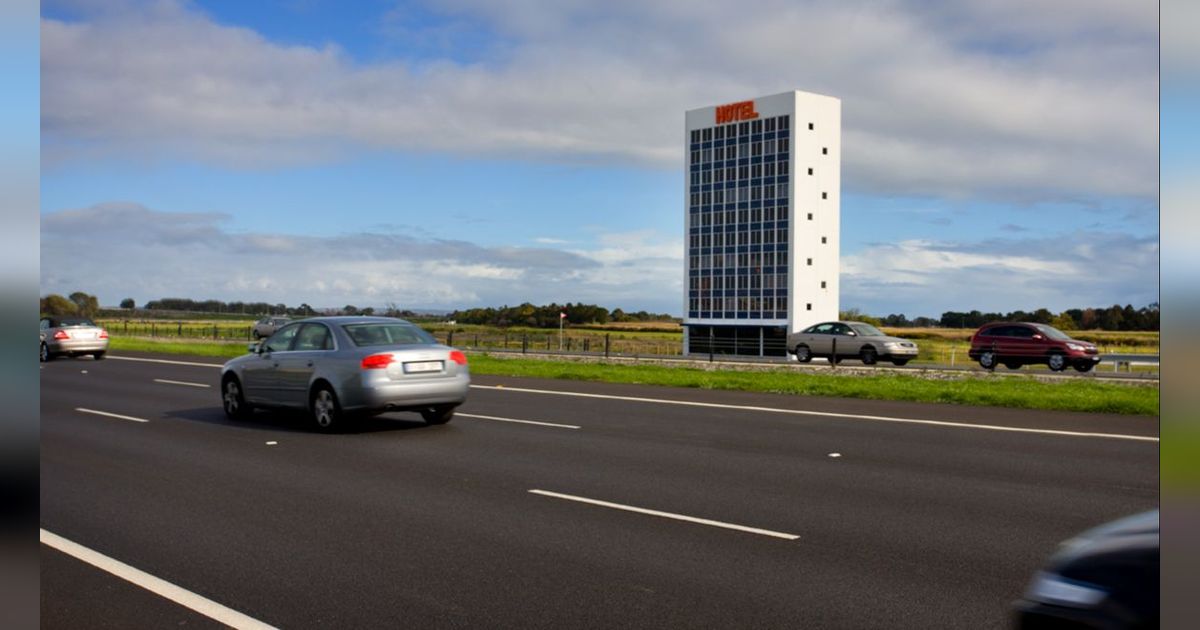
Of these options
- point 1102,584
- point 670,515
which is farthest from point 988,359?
point 1102,584

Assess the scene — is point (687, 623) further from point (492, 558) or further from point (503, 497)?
point (503, 497)

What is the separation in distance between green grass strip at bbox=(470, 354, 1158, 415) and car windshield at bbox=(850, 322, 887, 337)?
11.8 metres

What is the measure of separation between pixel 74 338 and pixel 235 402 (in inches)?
1012

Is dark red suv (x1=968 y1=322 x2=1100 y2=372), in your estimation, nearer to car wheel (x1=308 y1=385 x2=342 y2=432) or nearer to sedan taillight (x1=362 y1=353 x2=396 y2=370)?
sedan taillight (x1=362 y1=353 x2=396 y2=370)

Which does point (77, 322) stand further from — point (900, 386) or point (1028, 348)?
point (1028, 348)

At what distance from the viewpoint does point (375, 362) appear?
45.0 feet

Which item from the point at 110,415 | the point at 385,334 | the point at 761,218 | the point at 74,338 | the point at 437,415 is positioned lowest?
the point at 110,415

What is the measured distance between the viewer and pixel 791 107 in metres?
87.0

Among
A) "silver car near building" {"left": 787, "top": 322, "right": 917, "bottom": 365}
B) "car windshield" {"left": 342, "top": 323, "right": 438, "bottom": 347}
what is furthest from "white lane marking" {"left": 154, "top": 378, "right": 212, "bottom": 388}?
"silver car near building" {"left": 787, "top": 322, "right": 917, "bottom": 365}

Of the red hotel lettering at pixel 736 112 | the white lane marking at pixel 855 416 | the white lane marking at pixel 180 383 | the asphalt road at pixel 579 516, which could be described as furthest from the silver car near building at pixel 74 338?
the red hotel lettering at pixel 736 112

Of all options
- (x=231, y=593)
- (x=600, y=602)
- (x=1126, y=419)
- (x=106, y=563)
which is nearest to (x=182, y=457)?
(x=106, y=563)

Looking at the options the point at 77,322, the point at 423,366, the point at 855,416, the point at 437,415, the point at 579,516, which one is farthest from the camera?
the point at 77,322

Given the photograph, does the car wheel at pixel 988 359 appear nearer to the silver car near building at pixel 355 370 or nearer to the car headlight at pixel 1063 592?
the silver car near building at pixel 355 370
